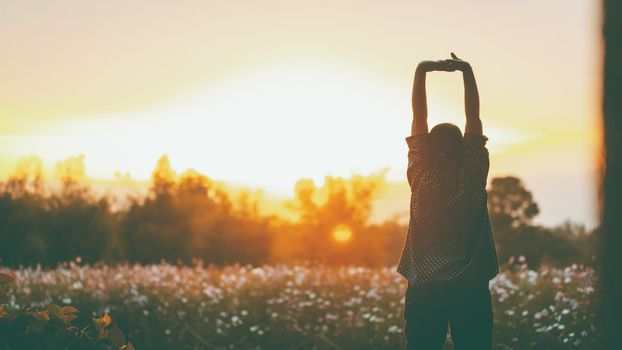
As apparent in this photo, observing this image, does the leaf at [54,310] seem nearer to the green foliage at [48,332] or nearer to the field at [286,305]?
the green foliage at [48,332]

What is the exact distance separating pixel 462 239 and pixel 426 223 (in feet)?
0.70

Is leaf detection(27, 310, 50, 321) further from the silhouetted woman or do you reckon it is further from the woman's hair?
the woman's hair

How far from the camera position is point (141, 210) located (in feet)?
96.5

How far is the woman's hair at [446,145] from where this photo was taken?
4082 mm

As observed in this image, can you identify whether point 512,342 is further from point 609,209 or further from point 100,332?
point 609,209

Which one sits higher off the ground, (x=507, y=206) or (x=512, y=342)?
(x=507, y=206)

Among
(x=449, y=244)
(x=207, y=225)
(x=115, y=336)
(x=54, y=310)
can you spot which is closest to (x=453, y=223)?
(x=449, y=244)

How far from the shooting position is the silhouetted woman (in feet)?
13.5

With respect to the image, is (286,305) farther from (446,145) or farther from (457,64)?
(446,145)

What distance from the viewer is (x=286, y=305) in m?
10.1

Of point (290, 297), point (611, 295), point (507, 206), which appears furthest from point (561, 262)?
point (611, 295)

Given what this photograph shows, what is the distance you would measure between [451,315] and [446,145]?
3.05 feet

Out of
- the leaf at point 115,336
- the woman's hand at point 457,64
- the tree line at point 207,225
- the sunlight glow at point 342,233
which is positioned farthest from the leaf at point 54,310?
the sunlight glow at point 342,233

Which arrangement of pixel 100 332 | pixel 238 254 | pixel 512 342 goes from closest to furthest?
pixel 100 332 → pixel 512 342 → pixel 238 254
